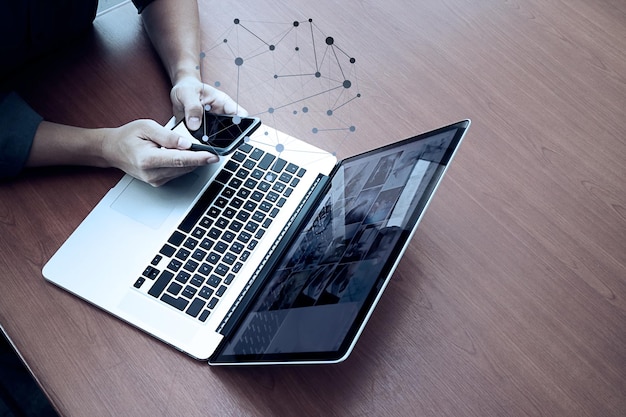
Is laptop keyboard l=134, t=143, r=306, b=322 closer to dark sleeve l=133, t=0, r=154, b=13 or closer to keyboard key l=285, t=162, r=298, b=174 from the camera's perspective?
keyboard key l=285, t=162, r=298, b=174

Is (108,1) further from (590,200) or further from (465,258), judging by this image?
(590,200)

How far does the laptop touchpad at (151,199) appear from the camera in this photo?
778 mm

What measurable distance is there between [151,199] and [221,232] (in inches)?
4.8

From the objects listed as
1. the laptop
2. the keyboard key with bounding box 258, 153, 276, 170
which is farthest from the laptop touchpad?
the keyboard key with bounding box 258, 153, 276, 170

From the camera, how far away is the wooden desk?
696 millimetres

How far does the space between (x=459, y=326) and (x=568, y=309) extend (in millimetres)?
173

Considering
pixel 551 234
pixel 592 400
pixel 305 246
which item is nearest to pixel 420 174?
pixel 305 246

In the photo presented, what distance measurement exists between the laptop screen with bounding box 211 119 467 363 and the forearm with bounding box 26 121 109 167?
1.08 feet

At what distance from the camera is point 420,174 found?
70 cm

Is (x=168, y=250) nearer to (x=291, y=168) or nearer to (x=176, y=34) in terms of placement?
(x=291, y=168)

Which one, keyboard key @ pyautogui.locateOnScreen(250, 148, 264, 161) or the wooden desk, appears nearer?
the wooden desk
